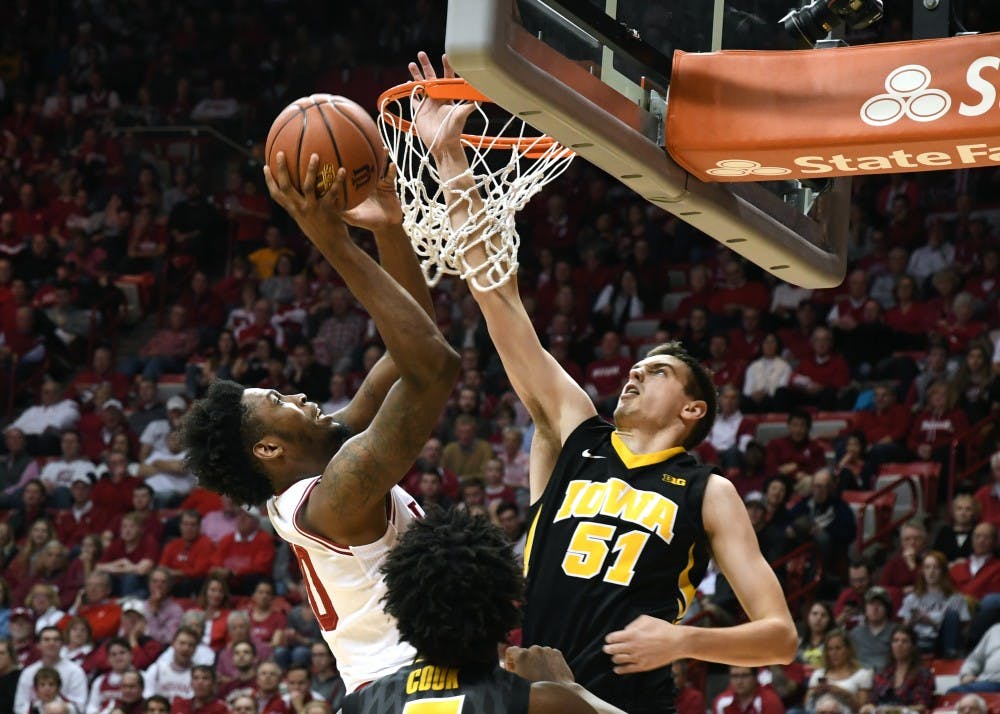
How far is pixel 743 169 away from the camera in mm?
3900

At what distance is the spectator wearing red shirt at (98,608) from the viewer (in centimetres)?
1086

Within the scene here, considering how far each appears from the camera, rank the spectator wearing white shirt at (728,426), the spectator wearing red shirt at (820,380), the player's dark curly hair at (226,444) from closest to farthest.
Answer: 1. the player's dark curly hair at (226,444)
2. the spectator wearing white shirt at (728,426)
3. the spectator wearing red shirt at (820,380)

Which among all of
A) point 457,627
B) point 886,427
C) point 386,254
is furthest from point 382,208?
point 886,427

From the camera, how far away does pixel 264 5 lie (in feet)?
57.6

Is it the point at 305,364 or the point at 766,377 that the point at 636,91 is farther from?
the point at 305,364

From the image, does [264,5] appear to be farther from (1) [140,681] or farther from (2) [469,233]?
(2) [469,233]

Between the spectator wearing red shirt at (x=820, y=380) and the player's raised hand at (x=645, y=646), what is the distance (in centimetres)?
757

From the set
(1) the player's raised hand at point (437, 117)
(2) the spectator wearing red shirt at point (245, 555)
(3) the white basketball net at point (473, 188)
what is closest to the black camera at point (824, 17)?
(3) the white basketball net at point (473, 188)

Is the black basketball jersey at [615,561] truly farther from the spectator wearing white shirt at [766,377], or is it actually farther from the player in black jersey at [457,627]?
the spectator wearing white shirt at [766,377]

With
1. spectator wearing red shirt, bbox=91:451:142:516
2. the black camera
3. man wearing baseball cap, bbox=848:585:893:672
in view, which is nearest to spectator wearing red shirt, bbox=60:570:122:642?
spectator wearing red shirt, bbox=91:451:142:516

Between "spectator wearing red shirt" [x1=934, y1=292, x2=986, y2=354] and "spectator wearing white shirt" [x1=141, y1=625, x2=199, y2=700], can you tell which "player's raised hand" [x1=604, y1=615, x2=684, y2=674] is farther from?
"spectator wearing red shirt" [x1=934, y1=292, x2=986, y2=354]

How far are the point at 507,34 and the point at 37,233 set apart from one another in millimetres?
12796

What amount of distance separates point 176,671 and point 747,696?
387 cm

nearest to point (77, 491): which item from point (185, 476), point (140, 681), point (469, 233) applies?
point (185, 476)
